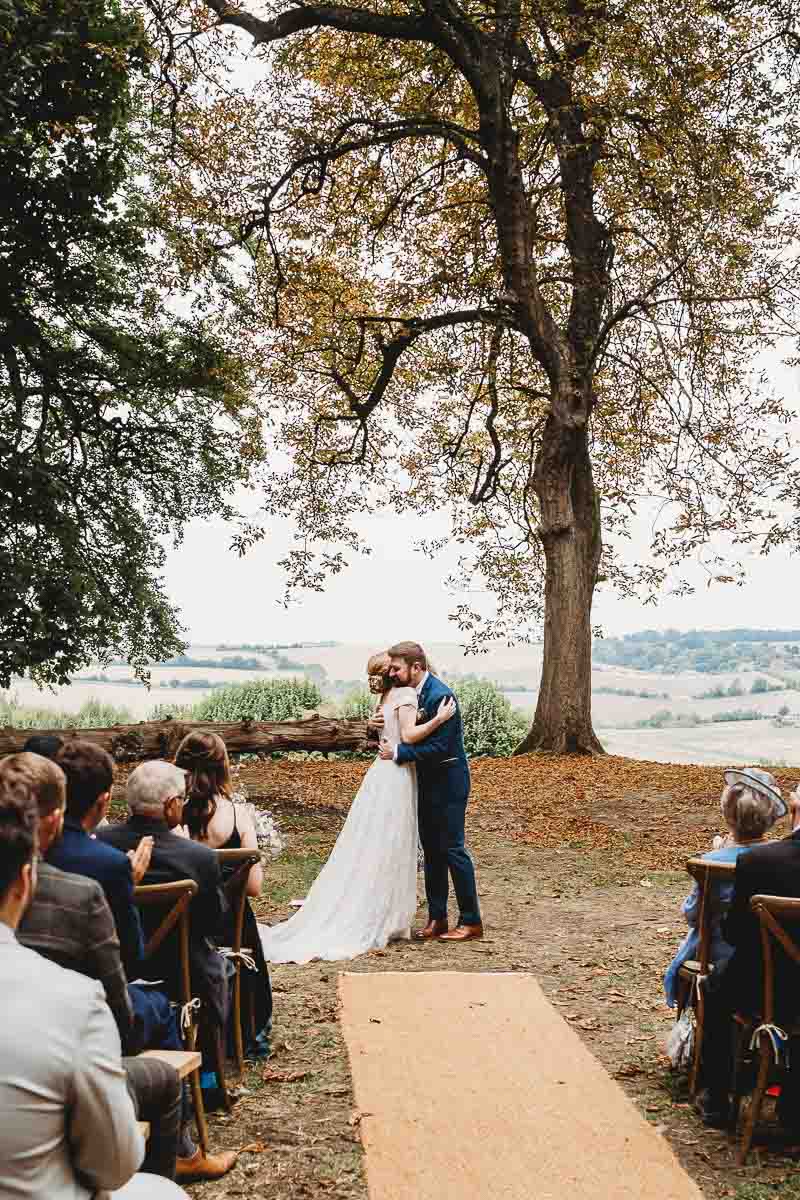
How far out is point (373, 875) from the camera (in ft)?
26.8

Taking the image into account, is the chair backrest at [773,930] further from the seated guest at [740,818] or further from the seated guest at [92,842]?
the seated guest at [92,842]

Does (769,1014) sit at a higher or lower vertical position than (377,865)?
higher

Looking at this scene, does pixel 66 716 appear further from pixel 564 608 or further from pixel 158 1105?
pixel 158 1105

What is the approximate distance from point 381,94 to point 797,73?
615cm

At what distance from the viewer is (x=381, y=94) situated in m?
17.8

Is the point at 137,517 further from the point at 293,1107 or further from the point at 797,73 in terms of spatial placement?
the point at 293,1107

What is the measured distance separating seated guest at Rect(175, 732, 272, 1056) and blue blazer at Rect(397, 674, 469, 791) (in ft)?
8.83

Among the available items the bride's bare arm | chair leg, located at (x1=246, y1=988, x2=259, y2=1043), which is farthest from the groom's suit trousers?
chair leg, located at (x1=246, y1=988, x2=259, y2=1043)

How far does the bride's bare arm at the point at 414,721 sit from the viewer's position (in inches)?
319

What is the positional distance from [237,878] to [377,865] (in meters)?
3.09

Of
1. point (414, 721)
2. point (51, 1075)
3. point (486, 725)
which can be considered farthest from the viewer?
point (486, 725)

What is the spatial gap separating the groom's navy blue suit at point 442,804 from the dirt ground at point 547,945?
0.38 m

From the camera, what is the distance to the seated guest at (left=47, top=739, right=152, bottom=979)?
12.0 ft

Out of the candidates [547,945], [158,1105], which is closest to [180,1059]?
[158,1105]
